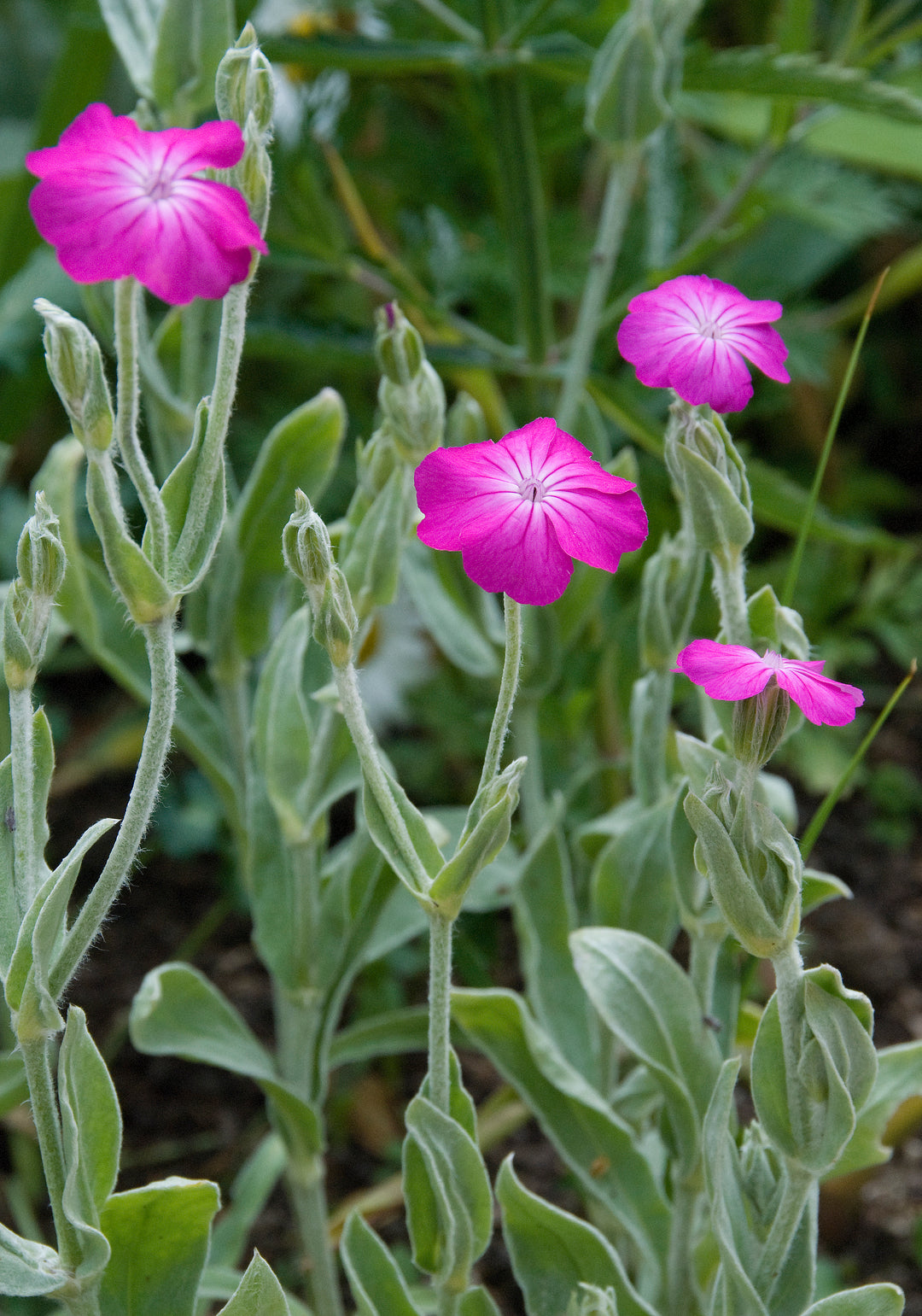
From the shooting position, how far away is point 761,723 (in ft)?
1.43

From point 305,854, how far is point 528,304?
44cm

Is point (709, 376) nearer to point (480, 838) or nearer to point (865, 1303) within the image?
point (480, 838)

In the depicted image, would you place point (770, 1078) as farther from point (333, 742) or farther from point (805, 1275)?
point (333, 742)

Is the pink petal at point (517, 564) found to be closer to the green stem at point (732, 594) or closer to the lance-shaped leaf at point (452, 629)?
the green stem at point (732, 594)

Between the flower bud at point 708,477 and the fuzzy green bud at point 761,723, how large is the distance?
0.10 metres

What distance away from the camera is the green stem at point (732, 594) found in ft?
1.72

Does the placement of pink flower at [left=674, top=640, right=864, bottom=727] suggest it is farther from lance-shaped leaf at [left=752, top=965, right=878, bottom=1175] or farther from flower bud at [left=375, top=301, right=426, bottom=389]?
flower bud at [left=375, top=301, right=426, bottom=389]

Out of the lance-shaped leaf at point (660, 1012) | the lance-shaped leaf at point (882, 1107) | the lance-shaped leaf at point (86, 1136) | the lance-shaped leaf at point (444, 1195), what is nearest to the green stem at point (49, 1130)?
the lance-shaped leaf at point (86, 1136)

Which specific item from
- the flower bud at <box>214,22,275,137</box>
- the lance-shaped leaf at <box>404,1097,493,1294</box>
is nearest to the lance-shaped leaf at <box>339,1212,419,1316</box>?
the lance-shaped leaf at <box>404,1097,493,1294</box>

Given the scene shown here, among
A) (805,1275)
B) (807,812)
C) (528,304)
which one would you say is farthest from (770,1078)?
(807,812)

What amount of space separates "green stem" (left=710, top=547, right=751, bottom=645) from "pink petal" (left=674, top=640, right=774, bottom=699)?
0.10m

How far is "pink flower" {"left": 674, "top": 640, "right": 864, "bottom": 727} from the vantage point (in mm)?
404

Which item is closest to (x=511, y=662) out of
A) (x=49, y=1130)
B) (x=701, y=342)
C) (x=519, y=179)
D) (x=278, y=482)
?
(x=701, y=342)

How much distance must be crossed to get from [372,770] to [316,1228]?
381 mm
